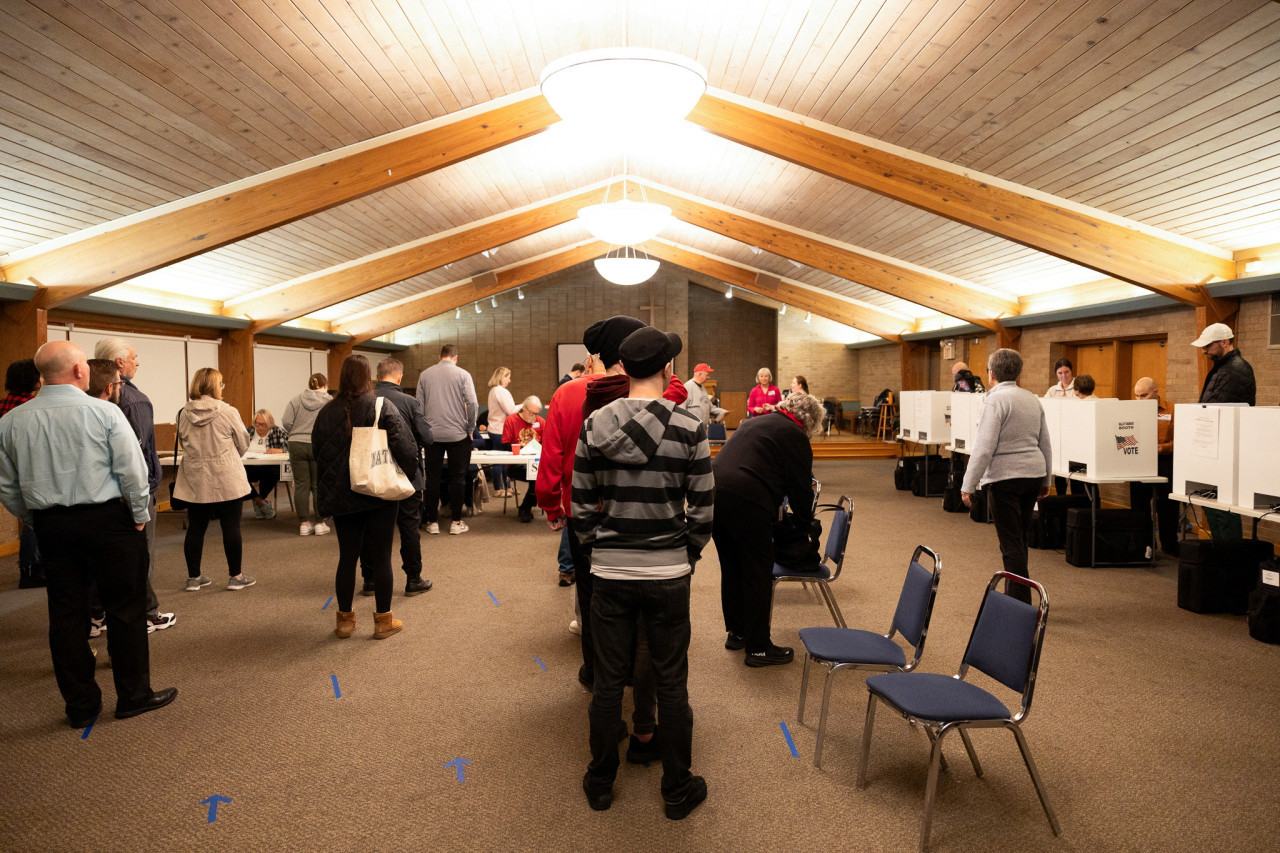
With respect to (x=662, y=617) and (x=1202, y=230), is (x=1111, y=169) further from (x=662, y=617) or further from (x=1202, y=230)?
(x=662, y=617)

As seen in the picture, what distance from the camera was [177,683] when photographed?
3.34m

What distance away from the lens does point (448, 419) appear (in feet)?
20.5

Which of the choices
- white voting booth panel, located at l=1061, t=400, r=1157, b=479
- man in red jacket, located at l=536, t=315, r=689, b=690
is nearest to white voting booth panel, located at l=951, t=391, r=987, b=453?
white voting booth panel, located at l=1061, t=400, r=1157, b=479

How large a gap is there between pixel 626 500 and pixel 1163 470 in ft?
19.2

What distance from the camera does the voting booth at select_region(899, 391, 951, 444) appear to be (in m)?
8.82

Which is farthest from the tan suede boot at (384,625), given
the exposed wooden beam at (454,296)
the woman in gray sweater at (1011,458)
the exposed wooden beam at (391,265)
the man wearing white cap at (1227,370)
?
the exposed wooden beam at (454,296)

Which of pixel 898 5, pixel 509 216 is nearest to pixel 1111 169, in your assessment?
pixel 898 5

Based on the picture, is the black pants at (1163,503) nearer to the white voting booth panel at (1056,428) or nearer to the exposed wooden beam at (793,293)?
the white voting booth panel at (1056,428)

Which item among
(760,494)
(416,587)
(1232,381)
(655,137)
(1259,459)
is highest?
(655,137)

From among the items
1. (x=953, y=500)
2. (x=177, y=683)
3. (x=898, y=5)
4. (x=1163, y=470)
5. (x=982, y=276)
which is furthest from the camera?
(x=982, y=276)

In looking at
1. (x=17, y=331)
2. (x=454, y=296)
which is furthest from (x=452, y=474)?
(x=454, y=296)

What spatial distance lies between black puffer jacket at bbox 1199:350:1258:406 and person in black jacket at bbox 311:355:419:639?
5.38 meters

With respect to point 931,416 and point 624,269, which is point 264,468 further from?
point 931,416

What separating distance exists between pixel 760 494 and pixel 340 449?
214 cm
